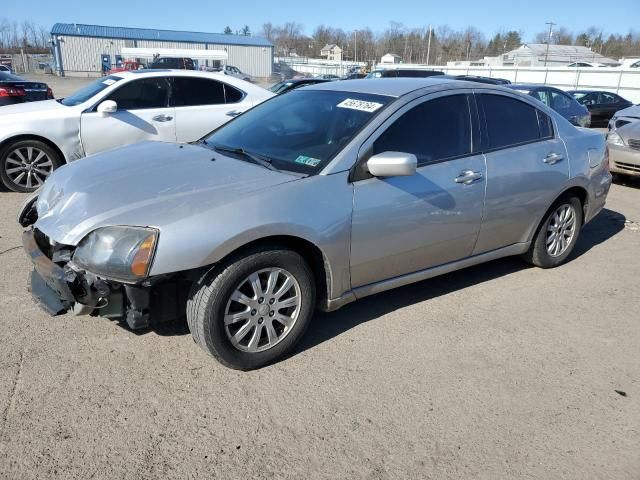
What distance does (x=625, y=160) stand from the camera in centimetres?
851

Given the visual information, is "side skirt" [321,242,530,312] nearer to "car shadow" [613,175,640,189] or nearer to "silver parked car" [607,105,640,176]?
"silver parked car" [607,105,640,176]

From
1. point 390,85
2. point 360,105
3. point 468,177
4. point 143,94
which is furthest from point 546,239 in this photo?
point 143,94

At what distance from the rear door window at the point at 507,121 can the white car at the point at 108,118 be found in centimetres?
426

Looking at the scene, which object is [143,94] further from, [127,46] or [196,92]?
[127,46]

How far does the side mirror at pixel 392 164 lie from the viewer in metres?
3.15

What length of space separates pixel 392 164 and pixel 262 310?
116 centimetres

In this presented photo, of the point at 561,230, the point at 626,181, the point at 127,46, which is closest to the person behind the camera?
the point at 561,230

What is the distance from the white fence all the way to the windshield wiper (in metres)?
30.9

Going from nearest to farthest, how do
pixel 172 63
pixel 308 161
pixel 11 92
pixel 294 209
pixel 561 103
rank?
pixel 294 209 < pixel 308 161 < pixel 11 92 < pixel 561 103 < pixel 172 63

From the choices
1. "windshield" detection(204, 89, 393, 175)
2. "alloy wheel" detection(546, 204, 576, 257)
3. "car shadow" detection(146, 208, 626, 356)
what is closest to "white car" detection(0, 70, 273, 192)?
"windshield" detection(204, 89, 393, 175)

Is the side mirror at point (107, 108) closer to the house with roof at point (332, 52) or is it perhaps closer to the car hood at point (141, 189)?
the car hood at point (141, 189)

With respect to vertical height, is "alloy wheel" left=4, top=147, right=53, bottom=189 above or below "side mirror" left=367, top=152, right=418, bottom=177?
below

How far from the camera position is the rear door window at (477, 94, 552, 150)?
4.07m

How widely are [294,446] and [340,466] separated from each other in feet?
0.82
